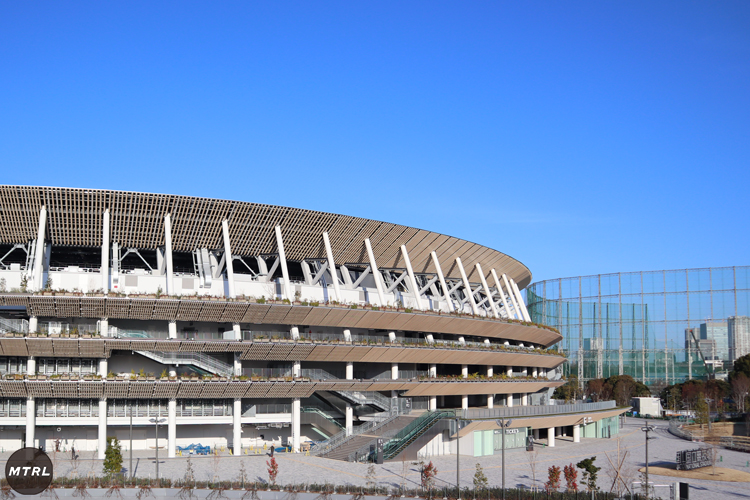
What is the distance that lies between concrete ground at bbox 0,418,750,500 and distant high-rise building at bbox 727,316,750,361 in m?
55.1

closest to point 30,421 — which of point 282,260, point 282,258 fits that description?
point 282,260

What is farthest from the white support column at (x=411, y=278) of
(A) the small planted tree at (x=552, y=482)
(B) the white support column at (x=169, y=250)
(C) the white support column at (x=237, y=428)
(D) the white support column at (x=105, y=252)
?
(A) the small planted tree at (x=552, y=482)

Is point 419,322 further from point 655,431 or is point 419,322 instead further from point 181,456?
point 655,431

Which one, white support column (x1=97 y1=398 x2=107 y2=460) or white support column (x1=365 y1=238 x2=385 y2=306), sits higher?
white support column (x1=365 y1=238 x2=385 y2=306)

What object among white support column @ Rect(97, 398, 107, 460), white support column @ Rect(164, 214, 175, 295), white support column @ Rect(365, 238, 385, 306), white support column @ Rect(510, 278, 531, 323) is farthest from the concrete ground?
white support column @ Rect(510, 278, 531, 323)

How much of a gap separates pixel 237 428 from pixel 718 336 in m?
86.3

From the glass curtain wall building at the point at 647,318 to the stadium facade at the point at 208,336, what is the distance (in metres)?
60.2

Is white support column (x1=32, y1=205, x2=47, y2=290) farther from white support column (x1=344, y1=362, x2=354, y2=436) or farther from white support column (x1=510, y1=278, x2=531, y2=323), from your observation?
white support column (x1=510, y1=278, x2=531, y2=323)

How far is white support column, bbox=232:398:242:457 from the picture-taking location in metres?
55.7

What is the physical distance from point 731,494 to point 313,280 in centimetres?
3461

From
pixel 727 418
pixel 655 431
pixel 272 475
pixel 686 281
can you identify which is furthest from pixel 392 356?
pixel 686 281

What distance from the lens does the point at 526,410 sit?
6488cm

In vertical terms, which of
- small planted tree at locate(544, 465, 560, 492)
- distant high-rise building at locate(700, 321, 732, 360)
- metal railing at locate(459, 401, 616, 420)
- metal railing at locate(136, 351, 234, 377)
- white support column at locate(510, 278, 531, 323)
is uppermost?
white support column at locate(510, 278, 531, 323)

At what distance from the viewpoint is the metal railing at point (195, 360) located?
55.6 m
